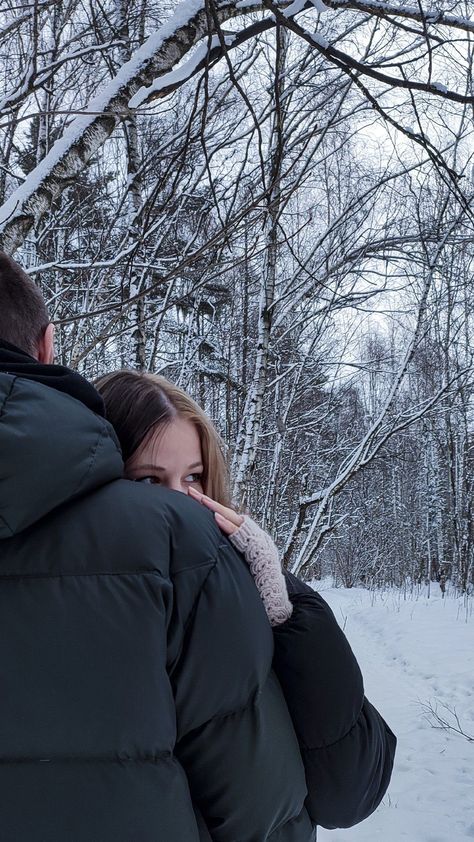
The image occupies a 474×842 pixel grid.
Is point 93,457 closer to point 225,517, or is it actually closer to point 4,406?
point 4,406

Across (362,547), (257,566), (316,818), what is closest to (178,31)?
(257,566)

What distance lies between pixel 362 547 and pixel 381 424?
22.3 metres

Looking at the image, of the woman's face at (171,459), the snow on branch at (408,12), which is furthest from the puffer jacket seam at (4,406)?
the snow on branch at (408,12)

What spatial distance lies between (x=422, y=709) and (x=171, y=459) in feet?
16.0

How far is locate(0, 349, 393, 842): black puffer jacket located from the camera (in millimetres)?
735

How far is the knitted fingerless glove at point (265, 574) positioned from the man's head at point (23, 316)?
0.50 meters

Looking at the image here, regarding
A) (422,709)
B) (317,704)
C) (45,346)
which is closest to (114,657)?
(317,704)

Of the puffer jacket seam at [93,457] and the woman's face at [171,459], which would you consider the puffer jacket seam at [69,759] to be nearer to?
the puffer jacket seam at [93,457]

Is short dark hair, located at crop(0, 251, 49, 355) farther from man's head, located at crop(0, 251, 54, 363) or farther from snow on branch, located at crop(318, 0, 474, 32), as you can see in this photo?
snow on branch, located at crop(318, 0, 474, 32)

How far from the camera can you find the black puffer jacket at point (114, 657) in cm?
73

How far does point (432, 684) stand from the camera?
5781 mm

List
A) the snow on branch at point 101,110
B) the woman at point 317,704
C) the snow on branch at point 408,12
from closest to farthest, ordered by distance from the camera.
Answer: the woman at point 317,704, the snow on branch at point 408,12, the snow on branch at point 101,110

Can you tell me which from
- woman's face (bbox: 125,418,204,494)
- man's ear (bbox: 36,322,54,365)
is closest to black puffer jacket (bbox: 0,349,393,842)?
man's ear (bbox: 36,322,54,365)

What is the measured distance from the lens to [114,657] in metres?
0.76
